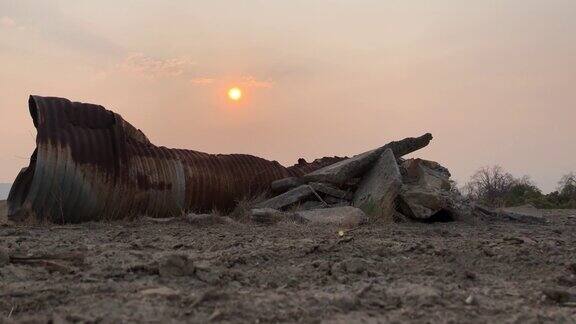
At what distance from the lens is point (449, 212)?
6.80m

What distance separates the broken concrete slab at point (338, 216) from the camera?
581 cm

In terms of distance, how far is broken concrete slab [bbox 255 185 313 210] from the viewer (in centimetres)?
734

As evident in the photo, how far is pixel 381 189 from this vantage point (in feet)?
22.5

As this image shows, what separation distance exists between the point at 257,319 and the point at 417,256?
1.63 meters

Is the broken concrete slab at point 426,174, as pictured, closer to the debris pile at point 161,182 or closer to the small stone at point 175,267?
the debris pile at point 161,182

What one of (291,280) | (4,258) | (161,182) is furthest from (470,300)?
(161,182)

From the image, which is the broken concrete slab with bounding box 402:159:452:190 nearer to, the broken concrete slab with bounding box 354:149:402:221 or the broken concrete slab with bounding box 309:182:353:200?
the broken concrete slab with bounding box 354:149:402:221

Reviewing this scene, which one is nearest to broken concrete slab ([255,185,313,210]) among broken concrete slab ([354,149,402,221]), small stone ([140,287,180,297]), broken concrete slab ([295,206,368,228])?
broken concrete slab ([354,149,402,221])

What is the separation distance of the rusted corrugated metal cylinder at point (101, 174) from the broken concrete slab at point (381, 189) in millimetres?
1995

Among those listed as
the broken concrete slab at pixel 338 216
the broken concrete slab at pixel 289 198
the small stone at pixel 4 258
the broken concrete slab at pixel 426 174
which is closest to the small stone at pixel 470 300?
the small stone at pixel 4 258

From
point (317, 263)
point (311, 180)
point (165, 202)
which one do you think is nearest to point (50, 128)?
point (165, 202)

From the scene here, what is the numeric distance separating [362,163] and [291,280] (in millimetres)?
4988

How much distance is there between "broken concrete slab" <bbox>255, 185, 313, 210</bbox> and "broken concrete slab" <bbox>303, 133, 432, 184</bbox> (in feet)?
1.07

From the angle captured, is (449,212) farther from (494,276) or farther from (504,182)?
(504,182)
